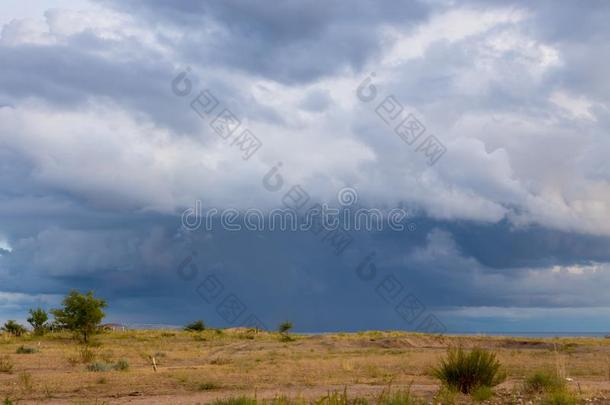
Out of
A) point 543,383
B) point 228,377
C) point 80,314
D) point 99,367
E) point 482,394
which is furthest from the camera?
point 80,314

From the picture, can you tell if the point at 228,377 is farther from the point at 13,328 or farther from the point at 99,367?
the point at 13,328

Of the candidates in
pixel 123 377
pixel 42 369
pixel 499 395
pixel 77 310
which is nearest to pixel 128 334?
pixel 77 310

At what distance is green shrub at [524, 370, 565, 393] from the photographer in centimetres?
2152

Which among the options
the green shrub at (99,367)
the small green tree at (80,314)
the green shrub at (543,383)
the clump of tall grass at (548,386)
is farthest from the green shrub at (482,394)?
the small green tree at (80,314)

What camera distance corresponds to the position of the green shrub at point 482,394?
2000 centimetres

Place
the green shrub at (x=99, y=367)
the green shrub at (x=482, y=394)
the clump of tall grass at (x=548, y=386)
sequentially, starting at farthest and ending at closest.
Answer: the green shrub at (x=99, y=367) < the green shrub at (x=482, y=394) < the clump of tall grass at (x=548, y=386)

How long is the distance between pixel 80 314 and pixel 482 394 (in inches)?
2118

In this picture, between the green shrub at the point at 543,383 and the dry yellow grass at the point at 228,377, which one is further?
the dry yellow grass at the point at 228,377

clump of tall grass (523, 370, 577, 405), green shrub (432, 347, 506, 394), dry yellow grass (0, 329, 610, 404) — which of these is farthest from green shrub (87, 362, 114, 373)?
clump of tall grass (523, 370, 577, 405)

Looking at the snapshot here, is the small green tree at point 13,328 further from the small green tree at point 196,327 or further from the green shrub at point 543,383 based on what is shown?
the green shrub at point 543,383

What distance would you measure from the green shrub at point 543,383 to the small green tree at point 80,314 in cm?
5225

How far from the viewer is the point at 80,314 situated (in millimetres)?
66375

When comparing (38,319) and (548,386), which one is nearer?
(548,386)

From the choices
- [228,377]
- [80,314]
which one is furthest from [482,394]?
[80,314]
